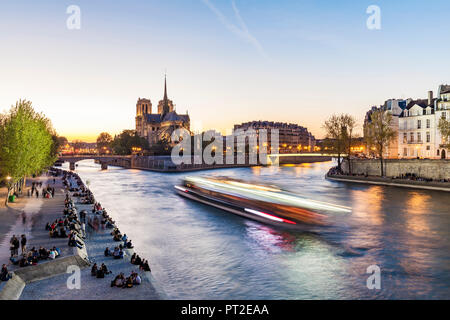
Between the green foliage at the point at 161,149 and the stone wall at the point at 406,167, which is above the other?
the green foliage at the point at 161,149

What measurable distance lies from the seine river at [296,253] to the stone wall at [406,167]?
15659mm

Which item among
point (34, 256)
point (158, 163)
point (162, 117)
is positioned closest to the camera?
point (34, 256)

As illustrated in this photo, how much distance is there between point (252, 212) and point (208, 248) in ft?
31.1

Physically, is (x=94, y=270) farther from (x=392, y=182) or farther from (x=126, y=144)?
(x=126, y=144)

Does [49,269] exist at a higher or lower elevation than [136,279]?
higher

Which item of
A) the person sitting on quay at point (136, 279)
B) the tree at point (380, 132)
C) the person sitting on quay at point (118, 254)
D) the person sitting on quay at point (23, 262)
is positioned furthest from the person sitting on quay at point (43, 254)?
the tree at point (380, 132)

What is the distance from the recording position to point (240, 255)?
21.6 m

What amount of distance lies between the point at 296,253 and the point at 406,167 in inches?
1722

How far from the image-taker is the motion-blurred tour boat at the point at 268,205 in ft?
95.5

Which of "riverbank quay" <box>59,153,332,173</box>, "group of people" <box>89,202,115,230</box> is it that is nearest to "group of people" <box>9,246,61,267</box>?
"group of people" <box>89,202,115,230</box>

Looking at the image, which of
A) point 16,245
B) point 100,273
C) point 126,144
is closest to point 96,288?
point 100,273

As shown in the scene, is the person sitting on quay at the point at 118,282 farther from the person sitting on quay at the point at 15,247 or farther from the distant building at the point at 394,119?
the distant building at the point at 394,119

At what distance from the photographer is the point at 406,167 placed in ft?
188
